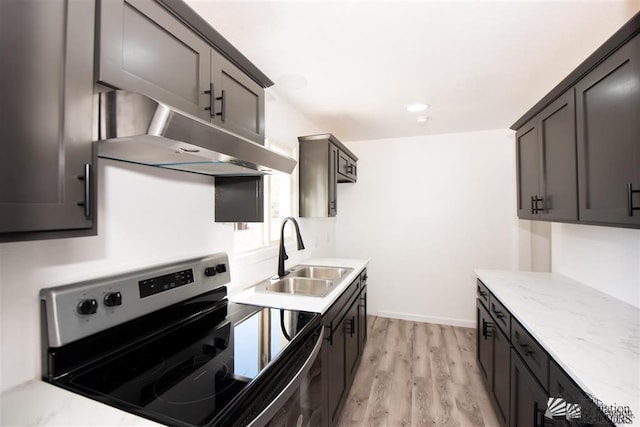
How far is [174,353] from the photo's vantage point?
1077mm

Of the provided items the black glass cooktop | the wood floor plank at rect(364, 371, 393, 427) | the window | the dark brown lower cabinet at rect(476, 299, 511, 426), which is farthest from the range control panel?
the dark brown lower cabinet at rect(476, 299, 511, 426)

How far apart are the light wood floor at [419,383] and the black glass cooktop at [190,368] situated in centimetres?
131

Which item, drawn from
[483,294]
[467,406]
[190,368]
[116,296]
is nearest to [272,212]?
[116,296]

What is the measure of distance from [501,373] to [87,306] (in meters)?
2.23

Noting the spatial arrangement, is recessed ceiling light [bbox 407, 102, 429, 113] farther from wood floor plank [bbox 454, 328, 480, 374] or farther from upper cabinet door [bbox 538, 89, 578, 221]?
wood floor plank [bbox 454, 328, 480, 374]

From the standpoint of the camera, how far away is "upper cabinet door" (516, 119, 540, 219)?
6.77 ft

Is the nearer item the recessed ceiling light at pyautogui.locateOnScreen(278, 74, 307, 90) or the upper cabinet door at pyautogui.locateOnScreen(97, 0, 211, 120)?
the upper cabinet door at pyautogui.locateOnScreen(97, 0, 211, 120)

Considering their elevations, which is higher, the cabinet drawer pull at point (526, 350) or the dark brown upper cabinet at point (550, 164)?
the dark brown upper cabinet at point (550, 164)

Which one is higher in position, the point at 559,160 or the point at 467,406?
the point at 559,160

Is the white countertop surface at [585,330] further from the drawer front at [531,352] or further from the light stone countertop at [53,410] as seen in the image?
the light stone countertop at [53,410]

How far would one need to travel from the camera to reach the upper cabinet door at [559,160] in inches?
62.2

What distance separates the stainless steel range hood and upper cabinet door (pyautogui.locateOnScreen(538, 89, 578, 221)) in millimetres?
1764

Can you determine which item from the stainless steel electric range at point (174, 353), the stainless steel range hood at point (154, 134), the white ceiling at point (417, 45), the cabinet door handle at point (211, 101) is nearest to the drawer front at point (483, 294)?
the stainless steel electric range at point (174, 353)

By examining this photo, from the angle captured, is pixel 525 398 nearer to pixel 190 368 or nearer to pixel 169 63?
pixel 190 368
